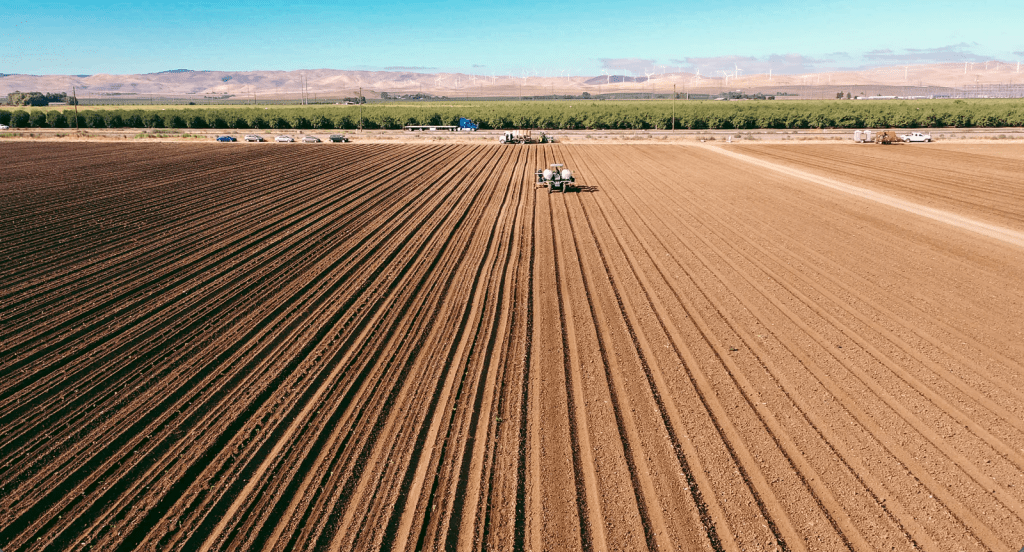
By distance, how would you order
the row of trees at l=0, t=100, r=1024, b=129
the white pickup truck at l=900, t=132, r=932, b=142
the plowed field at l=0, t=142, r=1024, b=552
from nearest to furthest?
the plowed field at l=0, t=142, r=1024, b=552 → the white pickup truck at l=900, t=132, r=932, b=142 → the row of trees at l=0, t=100, r=1024, b=129

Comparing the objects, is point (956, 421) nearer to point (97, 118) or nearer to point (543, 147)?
point (543, 147)

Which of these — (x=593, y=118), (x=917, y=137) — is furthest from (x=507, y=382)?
(x=593, y=118)

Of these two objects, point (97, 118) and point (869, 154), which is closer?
point (869, 154)

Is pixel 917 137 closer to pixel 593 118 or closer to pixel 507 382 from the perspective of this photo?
pixel 593 118

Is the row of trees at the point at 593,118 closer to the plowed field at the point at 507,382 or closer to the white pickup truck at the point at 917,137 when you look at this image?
the white pickup truck at the point at 917,137

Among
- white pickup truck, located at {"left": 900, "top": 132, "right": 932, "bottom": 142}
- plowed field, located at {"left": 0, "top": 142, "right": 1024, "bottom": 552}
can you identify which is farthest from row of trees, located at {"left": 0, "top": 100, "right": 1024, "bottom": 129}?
plowed field, located at {"left": 0, "top": 142, "right": 1024, "bottom": 552}

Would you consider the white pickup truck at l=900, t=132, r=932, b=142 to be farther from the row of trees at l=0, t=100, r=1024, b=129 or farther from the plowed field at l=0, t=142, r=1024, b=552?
the plowed field at l=0, t=142, r=1024, b=552

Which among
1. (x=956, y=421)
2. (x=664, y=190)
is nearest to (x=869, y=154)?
(x=664, y=190)
